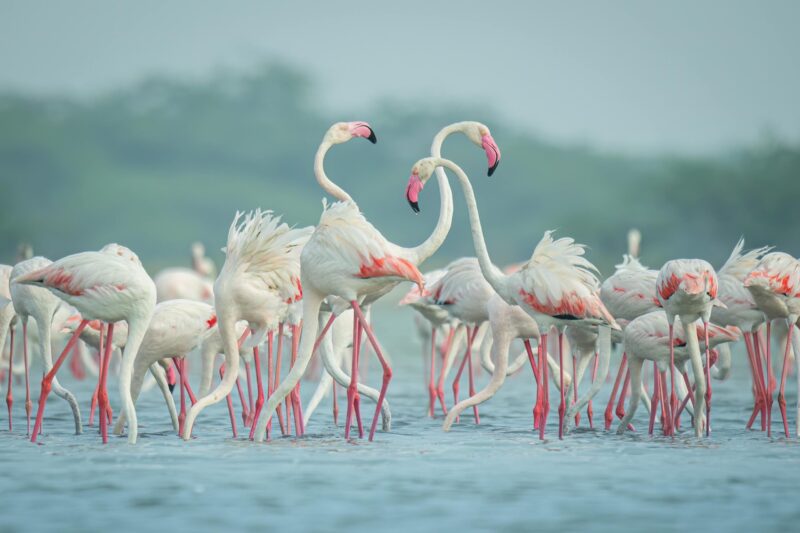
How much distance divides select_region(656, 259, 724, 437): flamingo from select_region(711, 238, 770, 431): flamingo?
53 centimetres

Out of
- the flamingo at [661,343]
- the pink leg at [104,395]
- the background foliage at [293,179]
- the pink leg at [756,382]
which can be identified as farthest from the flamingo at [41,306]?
the background foliage at [293,179]

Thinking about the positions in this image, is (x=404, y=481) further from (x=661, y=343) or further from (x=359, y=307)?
(x=661, y=343)

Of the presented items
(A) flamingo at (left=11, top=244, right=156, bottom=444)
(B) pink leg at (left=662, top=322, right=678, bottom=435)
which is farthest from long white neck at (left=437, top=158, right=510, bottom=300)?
(A) flamingo at (left=11, top=244, right=156, bottom=444)

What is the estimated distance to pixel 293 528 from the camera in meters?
4.97

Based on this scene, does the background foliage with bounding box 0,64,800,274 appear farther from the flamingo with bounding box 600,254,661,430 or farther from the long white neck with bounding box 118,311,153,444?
the long white neck with bounding box 118,311,153,444

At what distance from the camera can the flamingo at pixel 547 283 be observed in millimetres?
7270

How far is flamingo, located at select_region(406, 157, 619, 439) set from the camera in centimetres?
727

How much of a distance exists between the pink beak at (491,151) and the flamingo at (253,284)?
1195 millimetres

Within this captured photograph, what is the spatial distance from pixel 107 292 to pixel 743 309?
3.90 meters

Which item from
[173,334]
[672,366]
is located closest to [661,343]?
[672,366]

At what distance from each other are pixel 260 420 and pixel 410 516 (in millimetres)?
2293

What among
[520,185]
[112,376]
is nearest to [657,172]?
[520,185]

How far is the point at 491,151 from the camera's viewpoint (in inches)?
297

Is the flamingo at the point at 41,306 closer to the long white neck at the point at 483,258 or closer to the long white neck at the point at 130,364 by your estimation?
the long white neck at the point at 130,364
